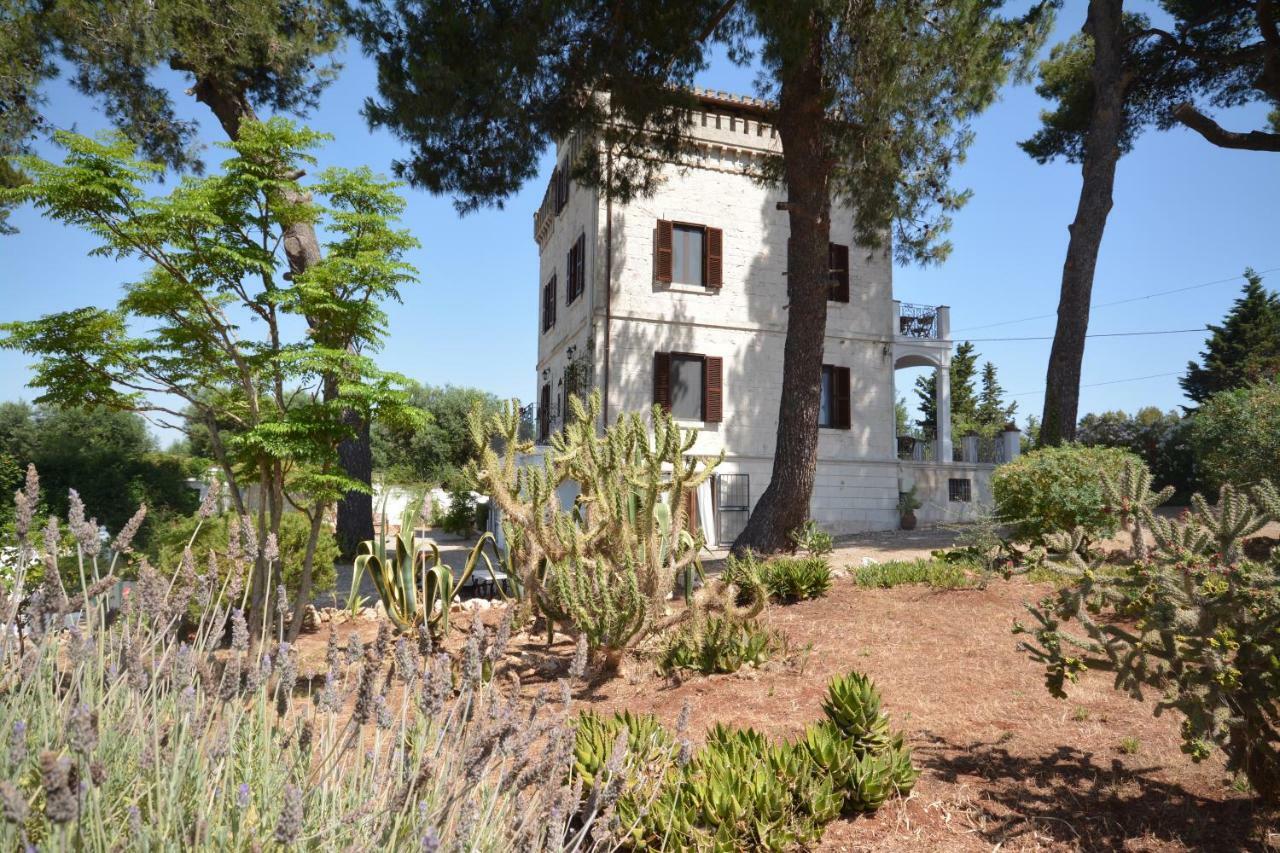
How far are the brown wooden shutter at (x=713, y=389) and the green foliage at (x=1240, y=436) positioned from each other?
33.5ft

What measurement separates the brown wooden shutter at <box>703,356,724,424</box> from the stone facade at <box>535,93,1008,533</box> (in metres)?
0.19

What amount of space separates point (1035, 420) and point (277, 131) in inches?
1569

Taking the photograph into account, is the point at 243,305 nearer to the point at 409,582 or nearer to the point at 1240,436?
the point at 409,582

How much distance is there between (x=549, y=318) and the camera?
2375 cm

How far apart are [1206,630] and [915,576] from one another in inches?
226

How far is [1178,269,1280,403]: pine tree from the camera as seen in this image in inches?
1340

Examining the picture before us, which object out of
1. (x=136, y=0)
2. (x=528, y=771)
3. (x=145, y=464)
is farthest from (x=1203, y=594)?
(x=145, y=464)

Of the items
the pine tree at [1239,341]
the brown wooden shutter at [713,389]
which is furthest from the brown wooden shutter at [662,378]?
the pine tree at [1239,341]

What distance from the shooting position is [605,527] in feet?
22.4

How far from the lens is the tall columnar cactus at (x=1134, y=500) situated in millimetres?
3842

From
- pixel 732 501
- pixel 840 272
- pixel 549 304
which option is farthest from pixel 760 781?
pixel 549 304

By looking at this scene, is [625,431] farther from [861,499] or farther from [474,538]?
A: [474,538]

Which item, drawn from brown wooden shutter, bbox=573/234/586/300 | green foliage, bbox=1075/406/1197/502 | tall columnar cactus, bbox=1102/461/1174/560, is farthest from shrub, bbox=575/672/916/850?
green foliage, bbox=1075/406/1197/502

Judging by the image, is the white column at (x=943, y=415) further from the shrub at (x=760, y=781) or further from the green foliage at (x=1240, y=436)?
the shrub at (x=760, y=781)
